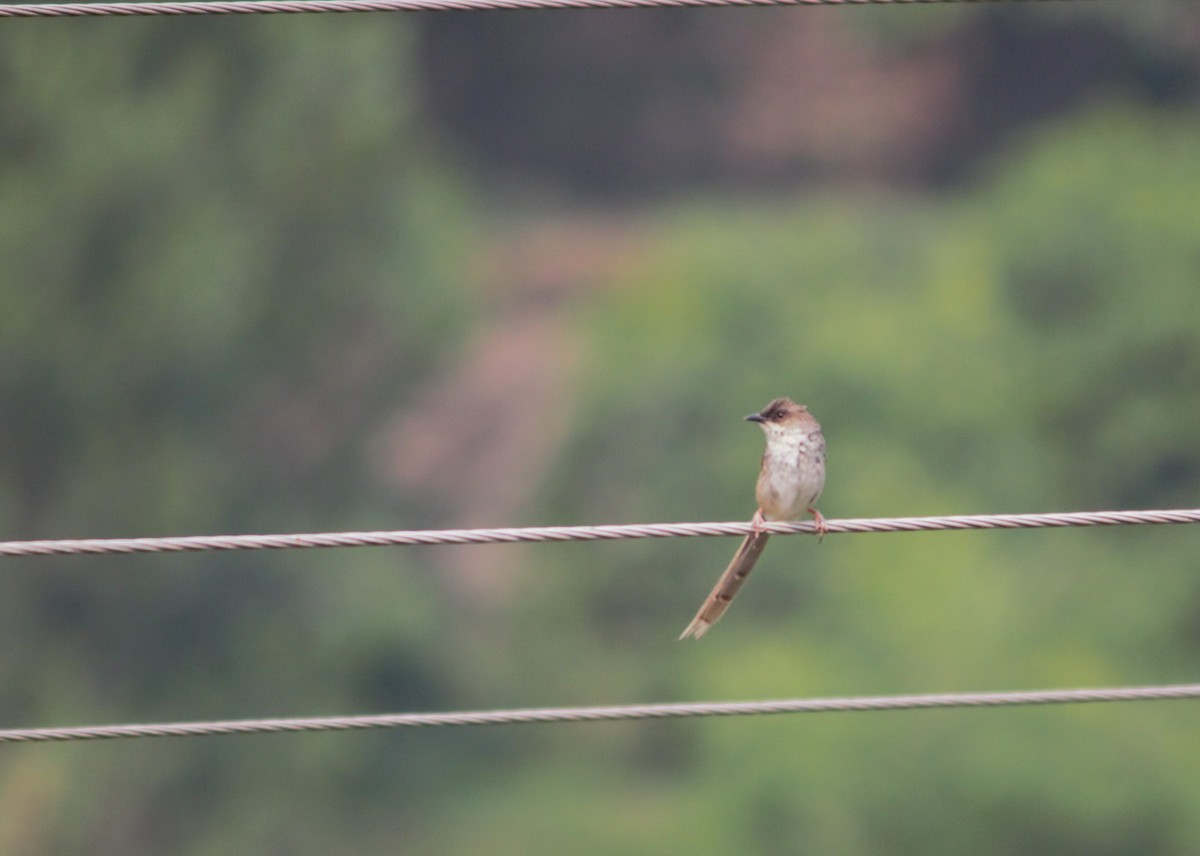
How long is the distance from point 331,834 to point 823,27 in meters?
30.4

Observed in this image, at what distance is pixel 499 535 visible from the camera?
4340 mm

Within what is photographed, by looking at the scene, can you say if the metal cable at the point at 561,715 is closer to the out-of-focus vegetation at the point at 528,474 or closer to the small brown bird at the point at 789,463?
the small brown bird at the point at 789,463

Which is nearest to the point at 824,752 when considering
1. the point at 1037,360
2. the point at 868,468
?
the point at 868,468

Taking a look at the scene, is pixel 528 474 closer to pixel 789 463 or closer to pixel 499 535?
pixel 789 463

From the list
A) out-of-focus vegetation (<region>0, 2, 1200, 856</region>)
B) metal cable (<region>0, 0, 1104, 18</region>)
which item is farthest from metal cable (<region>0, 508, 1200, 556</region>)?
out-of-focus vegetation (<region>0, 2, 1200, 856</region>)

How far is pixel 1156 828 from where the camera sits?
2186cm

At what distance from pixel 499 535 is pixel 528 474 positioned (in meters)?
31.7

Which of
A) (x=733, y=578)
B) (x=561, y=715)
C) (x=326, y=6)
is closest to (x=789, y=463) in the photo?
(x=733, y=578)

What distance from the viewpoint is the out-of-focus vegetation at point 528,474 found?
22.7 m

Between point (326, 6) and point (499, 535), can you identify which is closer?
point (499, 535)

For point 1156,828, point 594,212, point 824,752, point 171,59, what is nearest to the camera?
point 1156,828

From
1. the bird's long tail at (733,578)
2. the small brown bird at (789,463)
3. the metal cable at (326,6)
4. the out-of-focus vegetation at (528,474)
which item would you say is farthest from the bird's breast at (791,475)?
the out-of-focus vegetation at (528,474)

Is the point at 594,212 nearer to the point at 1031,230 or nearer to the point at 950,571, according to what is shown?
the point at 1031,230

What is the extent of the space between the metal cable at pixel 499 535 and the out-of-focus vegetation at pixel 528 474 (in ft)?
58.8
